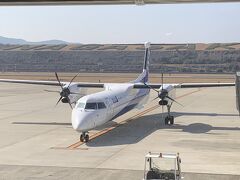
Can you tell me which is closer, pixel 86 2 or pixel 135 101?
pixel 86 2

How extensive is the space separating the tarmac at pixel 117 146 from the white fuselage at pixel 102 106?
1213 mm

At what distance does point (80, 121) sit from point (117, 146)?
256 cm

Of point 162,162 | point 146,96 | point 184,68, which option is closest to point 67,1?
point 162,162

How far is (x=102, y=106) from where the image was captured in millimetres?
26547

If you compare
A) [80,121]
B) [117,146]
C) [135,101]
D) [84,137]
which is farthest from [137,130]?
[80,121]

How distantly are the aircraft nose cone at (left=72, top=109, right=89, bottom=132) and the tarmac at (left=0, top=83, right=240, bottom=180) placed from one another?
1.03 meters

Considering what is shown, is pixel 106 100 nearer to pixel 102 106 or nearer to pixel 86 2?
pixel 102 106

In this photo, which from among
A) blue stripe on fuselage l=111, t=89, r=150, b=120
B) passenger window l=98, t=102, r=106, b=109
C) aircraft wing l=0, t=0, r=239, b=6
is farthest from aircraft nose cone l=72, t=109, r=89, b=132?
aircraft wing l=0, t=0, r=239, b=6

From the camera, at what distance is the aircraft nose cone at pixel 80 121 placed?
24.2m

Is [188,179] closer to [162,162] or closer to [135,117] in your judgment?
[162,162]

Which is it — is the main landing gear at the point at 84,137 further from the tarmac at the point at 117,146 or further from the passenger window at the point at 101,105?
the passenger window at the point at 101,105

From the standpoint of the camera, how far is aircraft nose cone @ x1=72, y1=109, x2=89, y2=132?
951 inches

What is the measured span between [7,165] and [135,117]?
1847 cm

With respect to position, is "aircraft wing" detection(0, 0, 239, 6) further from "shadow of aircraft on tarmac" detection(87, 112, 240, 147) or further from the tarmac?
"shadow of aircraft on tarmac" detection(87, 112, 240, 147)
